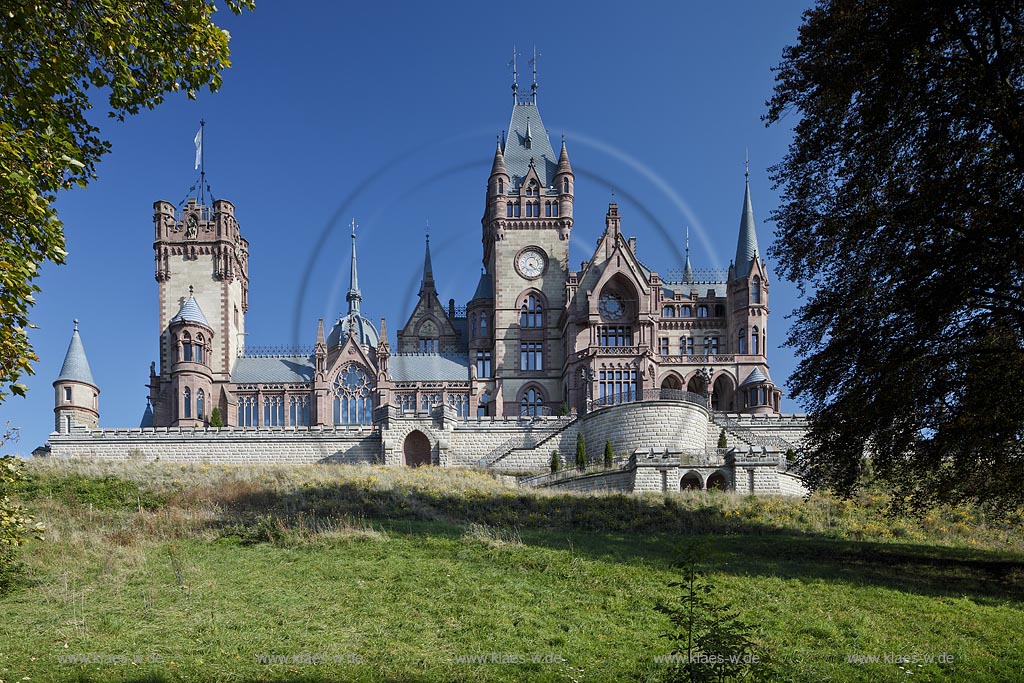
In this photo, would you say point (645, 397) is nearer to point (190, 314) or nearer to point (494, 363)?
point (494, 363)

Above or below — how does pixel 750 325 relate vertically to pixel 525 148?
below

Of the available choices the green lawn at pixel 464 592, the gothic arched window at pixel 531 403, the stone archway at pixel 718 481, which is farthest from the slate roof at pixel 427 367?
the green lawn at pixel 464 592

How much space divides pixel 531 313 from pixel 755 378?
50.8ft

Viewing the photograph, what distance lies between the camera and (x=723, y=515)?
101 ft

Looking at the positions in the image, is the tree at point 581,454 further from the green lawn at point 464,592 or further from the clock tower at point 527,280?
the green lawn at point 464,592

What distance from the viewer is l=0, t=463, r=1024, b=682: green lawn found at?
45.6 ft

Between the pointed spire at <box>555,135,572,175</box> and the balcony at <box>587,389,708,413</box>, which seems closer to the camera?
the balcony at <box>587,389,708,413</box>

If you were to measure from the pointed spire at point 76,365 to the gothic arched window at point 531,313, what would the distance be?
90.2 feet

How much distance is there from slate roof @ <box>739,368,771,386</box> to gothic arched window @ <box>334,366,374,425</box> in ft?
76.8

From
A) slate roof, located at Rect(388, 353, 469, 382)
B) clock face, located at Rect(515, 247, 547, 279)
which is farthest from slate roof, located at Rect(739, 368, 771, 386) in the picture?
slate roof, located at Rect(388, 353, 469, 382)

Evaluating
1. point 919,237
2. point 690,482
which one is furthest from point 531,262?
point 919,237

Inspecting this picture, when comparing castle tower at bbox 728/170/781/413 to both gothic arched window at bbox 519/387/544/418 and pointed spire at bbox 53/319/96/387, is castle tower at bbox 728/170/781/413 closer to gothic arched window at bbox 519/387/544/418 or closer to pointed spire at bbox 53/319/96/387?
gothic arched window at bbox 519/387/544/418

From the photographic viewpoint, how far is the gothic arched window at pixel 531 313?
62.7 metres

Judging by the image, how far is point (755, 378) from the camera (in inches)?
2228
